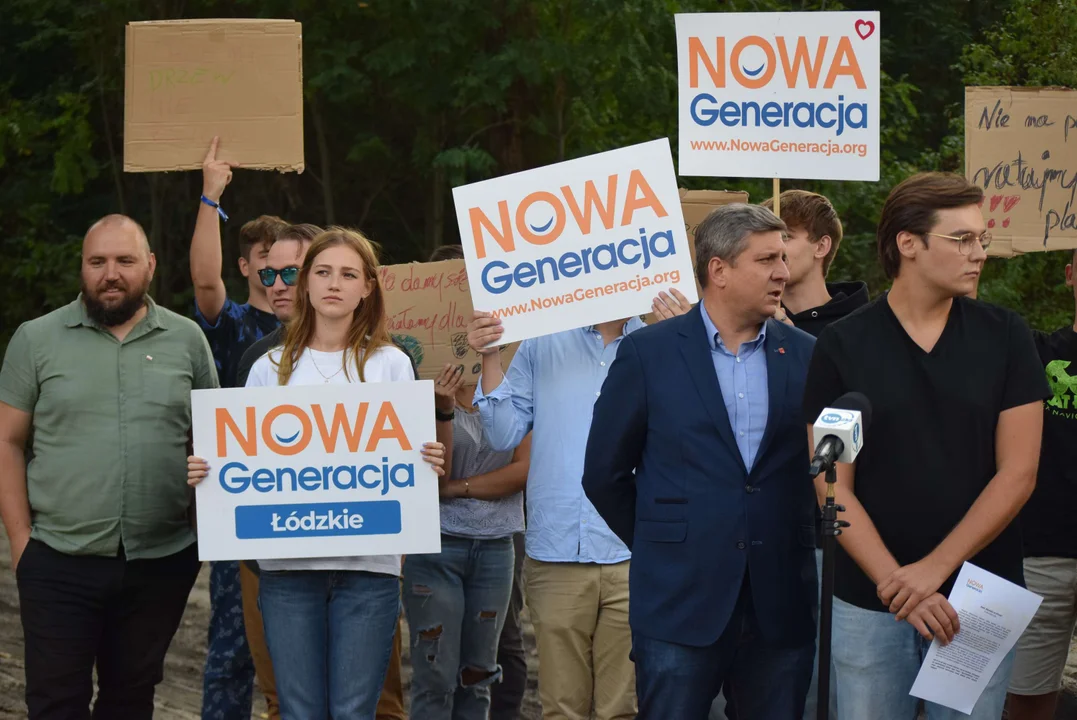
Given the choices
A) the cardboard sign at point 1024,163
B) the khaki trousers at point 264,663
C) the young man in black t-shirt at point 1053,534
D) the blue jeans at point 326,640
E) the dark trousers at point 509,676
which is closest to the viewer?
the blue jeans at point 326,640

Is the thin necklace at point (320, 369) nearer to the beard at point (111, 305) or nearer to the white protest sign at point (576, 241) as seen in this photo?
the white protest sign at point (576, 241)

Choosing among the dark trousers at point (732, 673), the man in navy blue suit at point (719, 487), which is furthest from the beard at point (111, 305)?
the dark trousers at point (732, 673)

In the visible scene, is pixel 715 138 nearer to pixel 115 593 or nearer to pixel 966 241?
pixel 966 241

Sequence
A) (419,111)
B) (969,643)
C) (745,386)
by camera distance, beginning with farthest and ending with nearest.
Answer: (419,111) → (745,386) → (969,643)

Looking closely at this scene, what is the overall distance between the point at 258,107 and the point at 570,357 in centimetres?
180

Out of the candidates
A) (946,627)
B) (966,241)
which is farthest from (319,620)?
(966,241)

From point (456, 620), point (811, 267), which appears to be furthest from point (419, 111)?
point (456, 620)

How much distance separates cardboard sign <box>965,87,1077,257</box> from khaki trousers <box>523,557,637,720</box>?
A: 236 centimetres

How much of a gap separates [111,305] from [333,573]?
53.5 inches

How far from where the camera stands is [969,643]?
3863 mm

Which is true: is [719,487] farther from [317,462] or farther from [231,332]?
[231,332]

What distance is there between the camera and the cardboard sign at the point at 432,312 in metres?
5.73

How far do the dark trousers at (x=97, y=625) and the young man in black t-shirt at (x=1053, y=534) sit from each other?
3204 mm

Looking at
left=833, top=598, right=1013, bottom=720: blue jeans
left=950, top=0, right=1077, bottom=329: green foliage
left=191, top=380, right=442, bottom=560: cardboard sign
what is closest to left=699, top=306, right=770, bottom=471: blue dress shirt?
left=833, top=598, right=1013, bottom=720: blue jeans
